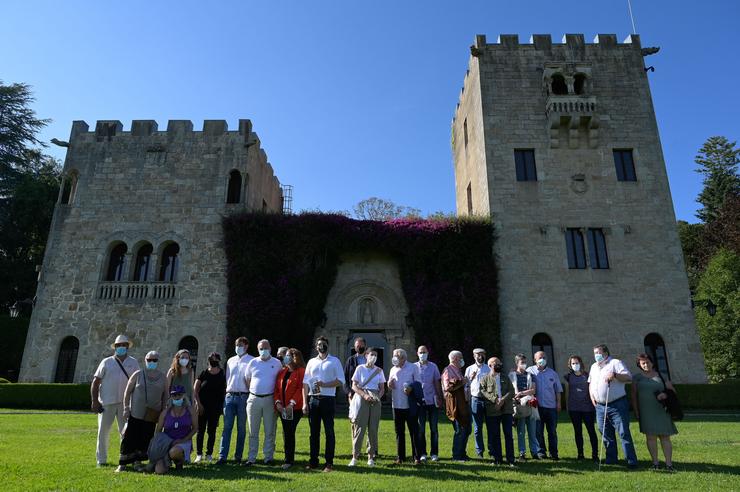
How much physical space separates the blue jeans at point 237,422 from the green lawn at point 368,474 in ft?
1.12

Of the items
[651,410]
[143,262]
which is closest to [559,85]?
[651,410]

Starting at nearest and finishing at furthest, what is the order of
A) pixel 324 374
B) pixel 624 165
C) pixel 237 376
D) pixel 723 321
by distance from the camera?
pixel 324 374, pixel 237 376, pixel 624 165, pixel 723 321

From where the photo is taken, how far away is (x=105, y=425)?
7.41m

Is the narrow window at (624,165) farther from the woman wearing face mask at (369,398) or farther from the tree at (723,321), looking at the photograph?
the woman wearing face mask at (369,398)

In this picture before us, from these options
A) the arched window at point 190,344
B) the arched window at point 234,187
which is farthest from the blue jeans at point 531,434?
the arched window at point 234,187

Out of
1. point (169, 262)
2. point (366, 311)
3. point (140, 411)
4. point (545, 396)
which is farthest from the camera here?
point (169, 262)

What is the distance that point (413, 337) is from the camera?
18969 mm

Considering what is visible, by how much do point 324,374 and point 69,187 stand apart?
1869 centimetres

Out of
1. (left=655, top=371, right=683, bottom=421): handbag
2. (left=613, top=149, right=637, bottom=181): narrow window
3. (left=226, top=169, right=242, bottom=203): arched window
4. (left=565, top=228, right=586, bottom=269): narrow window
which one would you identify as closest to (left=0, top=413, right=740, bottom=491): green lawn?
(left=655, top=371, right=683, bottom=421): handbag

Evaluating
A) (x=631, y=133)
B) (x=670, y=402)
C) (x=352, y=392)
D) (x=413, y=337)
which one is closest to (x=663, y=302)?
(x=631, y=133)

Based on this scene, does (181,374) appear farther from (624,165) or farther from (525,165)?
(624,165)

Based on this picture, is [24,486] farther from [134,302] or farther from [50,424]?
[134,302]

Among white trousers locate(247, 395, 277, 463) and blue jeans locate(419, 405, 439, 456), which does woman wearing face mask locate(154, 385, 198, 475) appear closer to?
white trousers locate(247, 395, 277, 463)

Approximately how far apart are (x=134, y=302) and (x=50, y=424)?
7.41 meters
